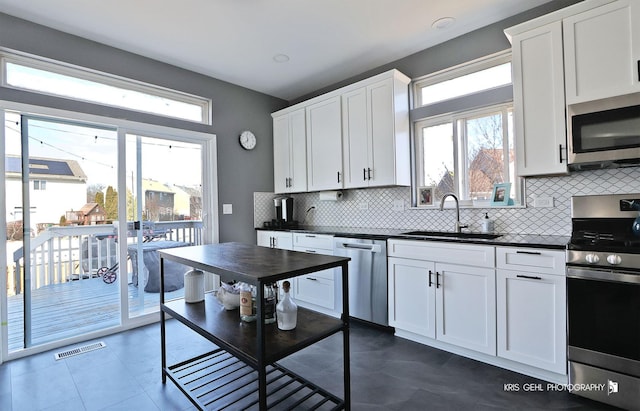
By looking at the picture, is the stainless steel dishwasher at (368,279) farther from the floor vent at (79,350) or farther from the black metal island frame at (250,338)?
the floor vent at (79,350)

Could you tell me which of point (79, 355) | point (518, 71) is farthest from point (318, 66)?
point (79, 355)

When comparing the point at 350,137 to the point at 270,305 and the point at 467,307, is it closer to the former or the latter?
the point at 467,307

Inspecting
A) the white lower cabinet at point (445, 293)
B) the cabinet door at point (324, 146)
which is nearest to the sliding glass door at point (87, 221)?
the cabinet door at point (324, 146)

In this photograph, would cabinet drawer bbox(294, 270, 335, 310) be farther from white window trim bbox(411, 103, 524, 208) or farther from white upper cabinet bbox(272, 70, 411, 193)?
white window trim bbox(411, 103, 524, 208)

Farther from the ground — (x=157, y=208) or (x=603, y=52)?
(x=603, y=52)

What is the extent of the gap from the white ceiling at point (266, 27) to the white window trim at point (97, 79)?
31 centimetres

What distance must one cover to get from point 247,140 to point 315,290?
2176mm

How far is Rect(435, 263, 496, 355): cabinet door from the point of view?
2316 mm

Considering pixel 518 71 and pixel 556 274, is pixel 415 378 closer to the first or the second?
pixel 556 274

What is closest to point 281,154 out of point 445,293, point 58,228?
point 58,228

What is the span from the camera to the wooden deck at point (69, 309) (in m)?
2.72

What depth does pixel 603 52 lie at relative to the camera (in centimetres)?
208

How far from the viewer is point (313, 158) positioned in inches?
156

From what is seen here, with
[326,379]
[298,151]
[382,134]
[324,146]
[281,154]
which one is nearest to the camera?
[326,379]
